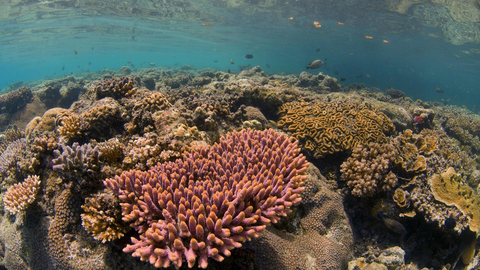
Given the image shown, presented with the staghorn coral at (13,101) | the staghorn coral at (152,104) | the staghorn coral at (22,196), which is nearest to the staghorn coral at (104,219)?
the staghorn coral at (22,196)

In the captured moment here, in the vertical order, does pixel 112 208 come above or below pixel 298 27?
below

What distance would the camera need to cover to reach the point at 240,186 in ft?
8.82

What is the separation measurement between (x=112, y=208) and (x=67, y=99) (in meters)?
16.6

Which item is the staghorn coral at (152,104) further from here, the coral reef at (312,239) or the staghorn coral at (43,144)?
the coral reef at (312,239)

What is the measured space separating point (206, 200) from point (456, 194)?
5.86 meters

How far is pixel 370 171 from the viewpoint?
4797mm

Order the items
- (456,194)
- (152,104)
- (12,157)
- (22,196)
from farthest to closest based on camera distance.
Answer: (152,104), (456,194), (12,157), (22,196)

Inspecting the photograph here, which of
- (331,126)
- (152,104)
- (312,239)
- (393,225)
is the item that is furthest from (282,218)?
(152,104)

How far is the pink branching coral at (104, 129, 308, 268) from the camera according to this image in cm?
214

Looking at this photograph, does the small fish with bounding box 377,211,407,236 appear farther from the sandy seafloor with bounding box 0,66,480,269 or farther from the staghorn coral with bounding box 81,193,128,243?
the staghorn coral with bounding box 81,193,128,243

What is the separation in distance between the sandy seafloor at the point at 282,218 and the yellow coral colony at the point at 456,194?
3 centimetres

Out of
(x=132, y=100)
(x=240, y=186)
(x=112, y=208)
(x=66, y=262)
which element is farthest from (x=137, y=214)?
Result: (x=132, y=100)

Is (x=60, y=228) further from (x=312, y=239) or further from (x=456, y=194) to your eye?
(x=456, y=194)

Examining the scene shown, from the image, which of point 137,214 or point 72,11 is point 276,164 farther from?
point 72,11
